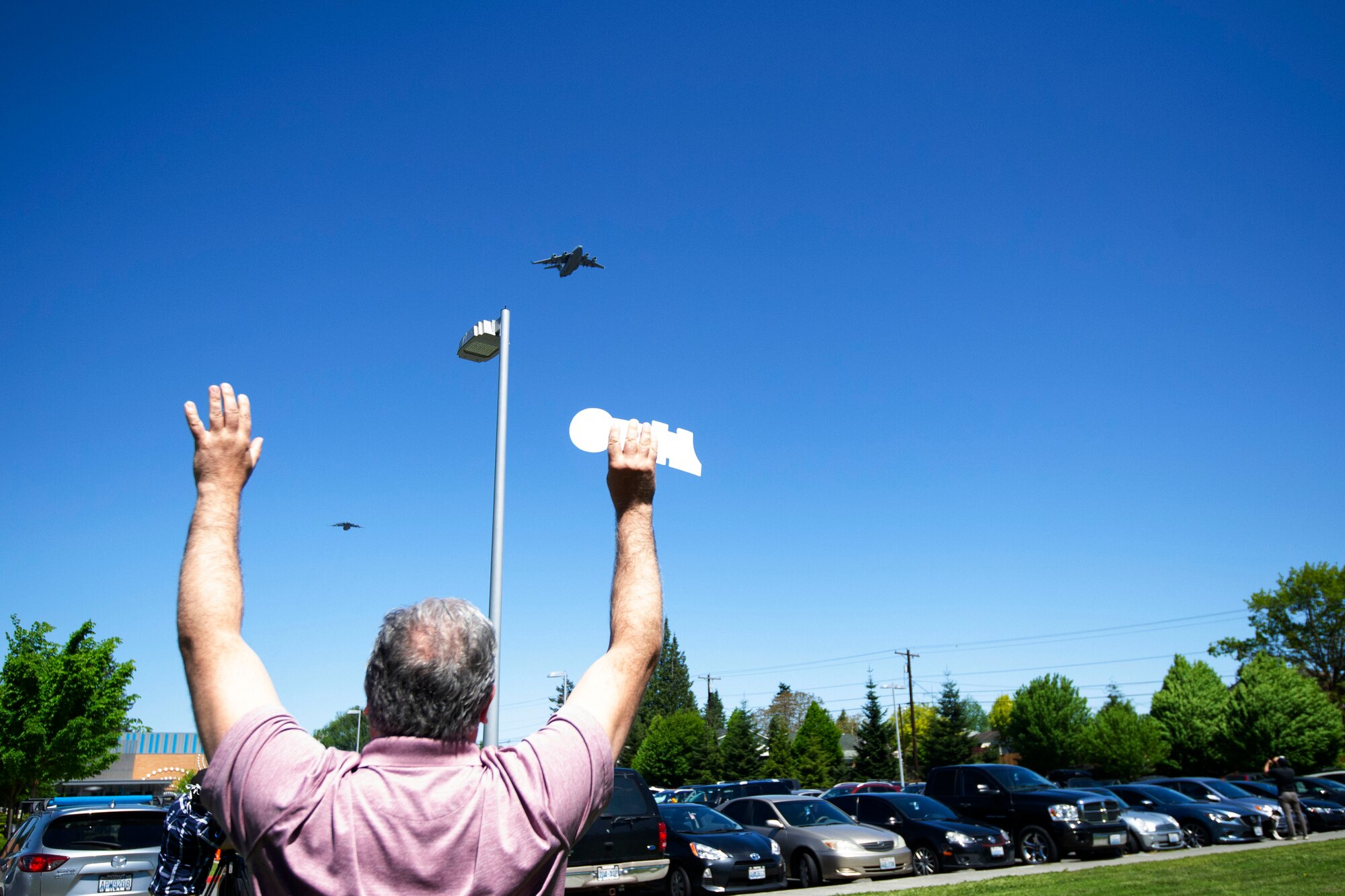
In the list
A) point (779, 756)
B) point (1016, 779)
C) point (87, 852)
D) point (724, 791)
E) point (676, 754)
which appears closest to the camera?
point (87, 852)

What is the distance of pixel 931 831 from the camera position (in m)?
17.7

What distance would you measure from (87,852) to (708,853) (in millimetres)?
8491

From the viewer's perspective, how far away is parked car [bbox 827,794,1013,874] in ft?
57.4

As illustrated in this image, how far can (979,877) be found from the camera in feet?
52.9

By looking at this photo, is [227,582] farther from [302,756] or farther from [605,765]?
[605,765]

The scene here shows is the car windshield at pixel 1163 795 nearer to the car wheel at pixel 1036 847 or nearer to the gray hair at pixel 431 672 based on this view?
the car wheel at pixel 1036 847

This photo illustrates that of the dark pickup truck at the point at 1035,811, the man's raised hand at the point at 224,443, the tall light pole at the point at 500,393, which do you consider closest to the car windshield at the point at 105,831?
the tall light pole at the point at 500,393

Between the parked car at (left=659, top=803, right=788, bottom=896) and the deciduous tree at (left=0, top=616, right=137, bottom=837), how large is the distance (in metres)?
20.0

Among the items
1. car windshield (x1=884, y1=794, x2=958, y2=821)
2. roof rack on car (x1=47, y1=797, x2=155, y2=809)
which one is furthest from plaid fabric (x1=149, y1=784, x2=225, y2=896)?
car windshield (x1=884, y1=794, x2=958, y2=821)

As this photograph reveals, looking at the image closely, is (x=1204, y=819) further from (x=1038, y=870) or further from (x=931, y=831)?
(x=931, y=831)

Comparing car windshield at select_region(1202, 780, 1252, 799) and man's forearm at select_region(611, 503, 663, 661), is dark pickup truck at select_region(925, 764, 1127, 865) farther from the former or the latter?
man's forearm at select_region(611, 503, 663, 661)

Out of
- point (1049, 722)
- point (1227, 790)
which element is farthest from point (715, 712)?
point (1227, 790)

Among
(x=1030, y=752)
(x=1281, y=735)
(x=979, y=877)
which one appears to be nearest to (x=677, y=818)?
(x=979, y=877)

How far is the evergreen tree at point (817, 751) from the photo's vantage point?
58.5 metres
